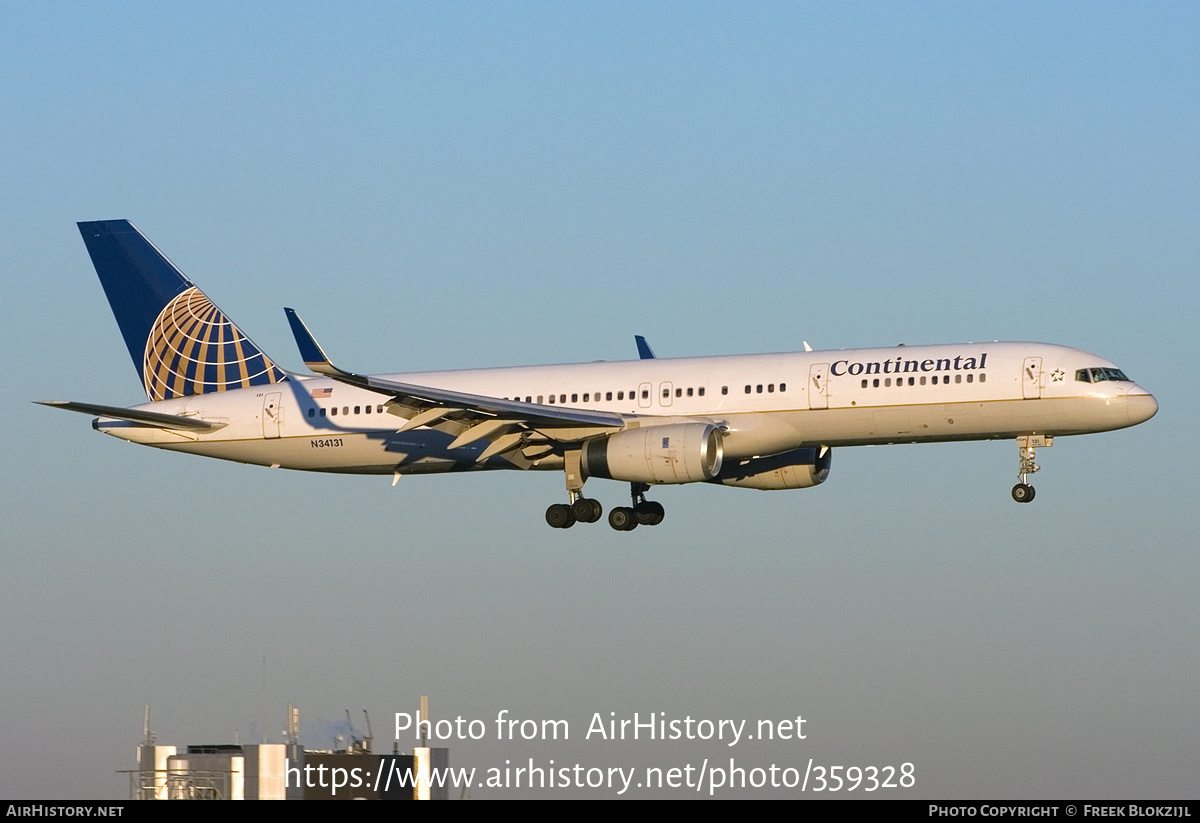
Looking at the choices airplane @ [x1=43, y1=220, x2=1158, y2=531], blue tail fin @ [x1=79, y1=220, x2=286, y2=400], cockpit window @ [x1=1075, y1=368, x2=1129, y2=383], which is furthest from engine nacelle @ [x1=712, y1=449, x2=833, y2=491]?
blue tail fin @ [x1=79, y1=220, x2=286, y2=400]

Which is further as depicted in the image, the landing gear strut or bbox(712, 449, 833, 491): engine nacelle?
bbox(712, 449, 833, 491): engine nacelle

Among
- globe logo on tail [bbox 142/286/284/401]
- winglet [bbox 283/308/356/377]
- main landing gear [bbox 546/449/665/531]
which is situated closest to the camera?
winglet [bbox 283/308/356/377]

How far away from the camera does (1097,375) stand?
2055 inches

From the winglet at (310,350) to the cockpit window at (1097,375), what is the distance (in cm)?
1923

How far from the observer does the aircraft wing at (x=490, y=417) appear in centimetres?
5100

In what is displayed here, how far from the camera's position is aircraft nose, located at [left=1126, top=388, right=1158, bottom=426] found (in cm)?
5206

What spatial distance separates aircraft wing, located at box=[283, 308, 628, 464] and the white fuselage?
1210 mm

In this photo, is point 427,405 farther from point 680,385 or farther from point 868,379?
point 868,379

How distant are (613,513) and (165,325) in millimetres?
16719

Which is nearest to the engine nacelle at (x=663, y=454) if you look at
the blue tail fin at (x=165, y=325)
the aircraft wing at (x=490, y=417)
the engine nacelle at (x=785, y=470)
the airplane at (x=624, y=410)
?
the airplane at (x=624, y=410)

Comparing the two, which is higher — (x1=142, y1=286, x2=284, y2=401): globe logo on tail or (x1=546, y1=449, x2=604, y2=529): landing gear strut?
(x1=142, y1=286, x2=284, y2=401): globe logo on tail

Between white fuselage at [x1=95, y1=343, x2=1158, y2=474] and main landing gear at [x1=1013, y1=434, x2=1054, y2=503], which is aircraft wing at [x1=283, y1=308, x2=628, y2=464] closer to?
white fuselage at [x1=95, y1=343, x2=1158, y2=474]

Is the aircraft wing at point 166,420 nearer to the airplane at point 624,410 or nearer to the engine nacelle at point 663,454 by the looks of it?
the airplane at point 624,410

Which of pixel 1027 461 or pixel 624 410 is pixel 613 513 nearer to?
pixel 624 410
